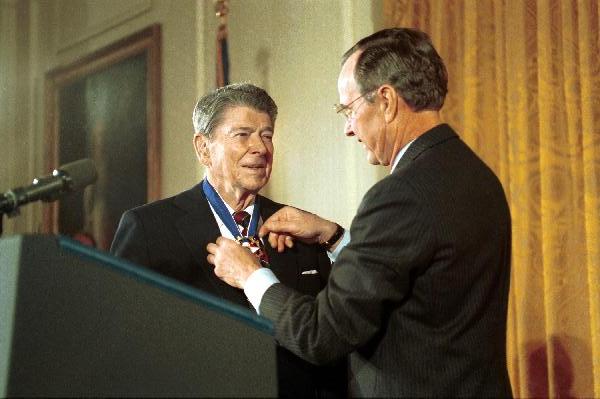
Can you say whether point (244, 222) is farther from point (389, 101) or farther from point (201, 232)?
point (389, 101)

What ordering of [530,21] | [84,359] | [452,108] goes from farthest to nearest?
[452,108] < [530,21] < [84,359]

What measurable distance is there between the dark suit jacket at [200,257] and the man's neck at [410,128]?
59 cm

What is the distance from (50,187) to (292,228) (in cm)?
98

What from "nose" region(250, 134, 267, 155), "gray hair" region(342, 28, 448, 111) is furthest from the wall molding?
"gray hair" region(342, 28, 448, 111)

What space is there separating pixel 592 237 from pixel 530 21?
36.1 inches

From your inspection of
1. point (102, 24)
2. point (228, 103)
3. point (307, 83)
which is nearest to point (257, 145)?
point (228, 103)

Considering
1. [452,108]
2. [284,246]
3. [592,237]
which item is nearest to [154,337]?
[284,246]

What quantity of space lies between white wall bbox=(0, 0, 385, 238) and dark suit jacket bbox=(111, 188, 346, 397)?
4.53 feet

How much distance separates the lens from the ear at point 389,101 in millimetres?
1804

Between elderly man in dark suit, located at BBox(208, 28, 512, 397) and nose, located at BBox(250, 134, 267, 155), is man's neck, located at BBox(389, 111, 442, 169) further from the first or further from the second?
nose, located at BBox(250, 134, 267, 155)

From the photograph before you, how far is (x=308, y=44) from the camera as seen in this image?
13.0ft

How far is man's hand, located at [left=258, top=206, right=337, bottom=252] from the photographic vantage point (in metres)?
2.20

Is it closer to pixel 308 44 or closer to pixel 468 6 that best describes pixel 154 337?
pixel 468 6

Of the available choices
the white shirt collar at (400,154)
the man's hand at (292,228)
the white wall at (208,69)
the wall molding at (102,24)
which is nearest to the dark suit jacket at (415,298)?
the white shirt collar at (400,154)
